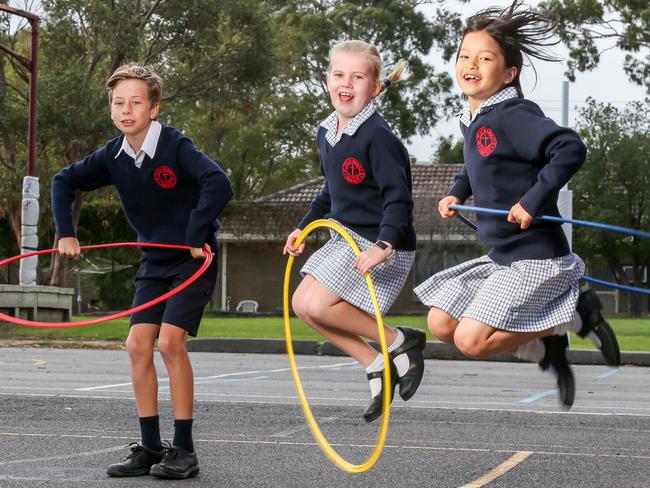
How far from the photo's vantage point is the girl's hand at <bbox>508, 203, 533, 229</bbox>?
6013 millimetres

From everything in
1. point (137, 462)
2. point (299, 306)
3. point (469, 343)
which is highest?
point (299, 306)

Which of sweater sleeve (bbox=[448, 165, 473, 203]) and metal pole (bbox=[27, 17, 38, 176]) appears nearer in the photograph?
sweater sleeve (bbox=[448, 165, 473, 203])

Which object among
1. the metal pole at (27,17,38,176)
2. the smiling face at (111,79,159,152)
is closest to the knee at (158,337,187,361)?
the smiling face at (111,79,159,152)

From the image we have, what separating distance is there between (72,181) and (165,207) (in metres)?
0.69

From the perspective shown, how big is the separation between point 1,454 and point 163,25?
88.7 feet

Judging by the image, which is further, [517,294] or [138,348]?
[138,348]

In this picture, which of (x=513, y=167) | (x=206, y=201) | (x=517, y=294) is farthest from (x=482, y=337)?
(x=206, y=201)

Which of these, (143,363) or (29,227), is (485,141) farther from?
(29,227)

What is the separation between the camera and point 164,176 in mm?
7152

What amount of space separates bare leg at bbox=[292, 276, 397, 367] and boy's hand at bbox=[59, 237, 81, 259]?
1.32 m

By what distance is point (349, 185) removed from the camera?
6.86 m

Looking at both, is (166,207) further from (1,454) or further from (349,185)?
(1,454)

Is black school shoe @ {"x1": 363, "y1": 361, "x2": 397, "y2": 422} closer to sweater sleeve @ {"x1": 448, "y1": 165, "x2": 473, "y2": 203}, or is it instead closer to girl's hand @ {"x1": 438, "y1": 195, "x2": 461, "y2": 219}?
girl's hand @ {"x1": 438, "y1": 195, "x2": 461, "y2": 219}

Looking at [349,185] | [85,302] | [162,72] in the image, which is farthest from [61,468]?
[85,302]
